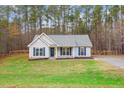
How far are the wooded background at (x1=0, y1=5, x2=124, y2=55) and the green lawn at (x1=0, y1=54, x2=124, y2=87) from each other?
10.9 inches

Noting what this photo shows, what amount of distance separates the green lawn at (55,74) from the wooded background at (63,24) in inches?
10.9

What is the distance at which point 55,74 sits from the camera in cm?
638

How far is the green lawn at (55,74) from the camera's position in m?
6.12

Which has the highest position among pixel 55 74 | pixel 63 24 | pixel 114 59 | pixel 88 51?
pixel 63 24

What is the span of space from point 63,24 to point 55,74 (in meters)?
0.88

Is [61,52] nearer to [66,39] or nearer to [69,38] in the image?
[66,39]

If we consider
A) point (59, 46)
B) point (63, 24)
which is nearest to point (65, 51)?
point (59, 46)

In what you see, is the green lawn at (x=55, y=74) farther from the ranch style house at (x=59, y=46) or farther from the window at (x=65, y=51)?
the window at (x=65, y=51)

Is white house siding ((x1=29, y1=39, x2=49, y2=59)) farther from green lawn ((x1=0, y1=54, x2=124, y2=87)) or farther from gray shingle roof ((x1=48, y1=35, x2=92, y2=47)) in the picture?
gray shingle roof ((x1=48, y1=35, x2=92, y2=47))

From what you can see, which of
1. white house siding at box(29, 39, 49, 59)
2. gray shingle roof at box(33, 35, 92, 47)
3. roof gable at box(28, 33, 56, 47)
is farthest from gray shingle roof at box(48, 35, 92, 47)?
white house siding at box(29, 39, 49, 59)

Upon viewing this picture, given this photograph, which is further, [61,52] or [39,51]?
[39,51]

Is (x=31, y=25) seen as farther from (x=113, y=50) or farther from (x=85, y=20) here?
(x=113, y=50)
